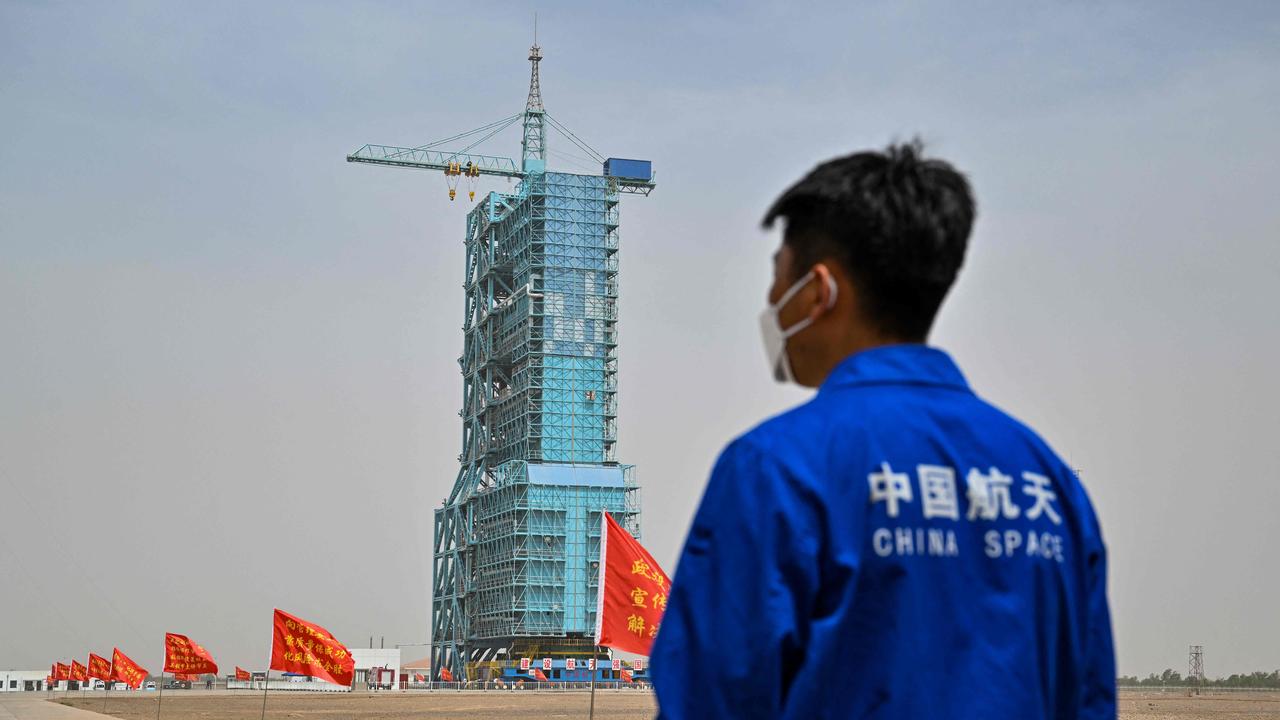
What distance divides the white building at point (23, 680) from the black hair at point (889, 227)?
149408 mm

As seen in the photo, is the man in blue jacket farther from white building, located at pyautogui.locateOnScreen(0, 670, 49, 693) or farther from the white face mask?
white building, located at pyautogui.locateOnScreen(0, 670, 49, 693)

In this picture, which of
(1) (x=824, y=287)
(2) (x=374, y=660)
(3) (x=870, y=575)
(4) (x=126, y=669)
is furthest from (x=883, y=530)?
(2) (x=374, y=660)

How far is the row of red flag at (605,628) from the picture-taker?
722 inches

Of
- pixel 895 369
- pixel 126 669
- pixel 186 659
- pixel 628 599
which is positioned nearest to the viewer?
pixel 895 369

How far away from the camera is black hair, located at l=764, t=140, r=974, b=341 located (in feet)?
8.79

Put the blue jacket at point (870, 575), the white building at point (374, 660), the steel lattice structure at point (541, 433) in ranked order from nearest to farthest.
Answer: the blue jacket at point (870, 575) → the steel lattice structure at point (541, 433) → the white building at point (374, 660)

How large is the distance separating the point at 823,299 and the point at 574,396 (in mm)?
96410

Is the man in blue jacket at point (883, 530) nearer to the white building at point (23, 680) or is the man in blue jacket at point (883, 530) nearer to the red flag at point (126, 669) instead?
the red flag at point (126, 669)

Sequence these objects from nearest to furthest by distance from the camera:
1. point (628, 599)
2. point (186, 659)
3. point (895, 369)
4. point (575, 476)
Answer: point (895, 369) → point (628, 599) → point (186, 659) → point (575, 476)

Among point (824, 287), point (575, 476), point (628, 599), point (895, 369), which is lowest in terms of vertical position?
point (895, 369)

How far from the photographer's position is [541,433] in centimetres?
9900

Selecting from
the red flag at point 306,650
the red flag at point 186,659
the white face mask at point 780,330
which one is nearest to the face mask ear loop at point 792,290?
the white face mask at point 780,330

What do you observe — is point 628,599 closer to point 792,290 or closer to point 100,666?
point 792,290

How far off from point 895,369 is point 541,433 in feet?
317
